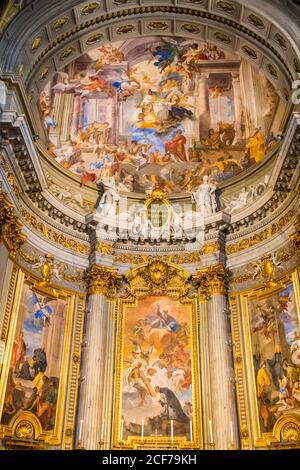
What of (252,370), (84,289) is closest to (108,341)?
(84,289)

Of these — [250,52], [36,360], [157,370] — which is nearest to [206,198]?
[250,52]

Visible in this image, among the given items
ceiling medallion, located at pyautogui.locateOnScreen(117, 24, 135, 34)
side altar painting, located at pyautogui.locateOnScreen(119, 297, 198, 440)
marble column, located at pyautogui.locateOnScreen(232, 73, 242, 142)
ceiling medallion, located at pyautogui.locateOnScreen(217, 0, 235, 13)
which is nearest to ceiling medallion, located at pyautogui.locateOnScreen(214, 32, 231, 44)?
ceiling medallion, located at pyautogui.locateOnScreen(217, 0, 235, 13)

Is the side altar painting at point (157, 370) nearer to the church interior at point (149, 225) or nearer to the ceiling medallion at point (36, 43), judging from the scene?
the church interior at point (149, 225)

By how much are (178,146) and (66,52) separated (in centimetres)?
555

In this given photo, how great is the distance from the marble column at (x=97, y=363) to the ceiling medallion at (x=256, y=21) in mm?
9341

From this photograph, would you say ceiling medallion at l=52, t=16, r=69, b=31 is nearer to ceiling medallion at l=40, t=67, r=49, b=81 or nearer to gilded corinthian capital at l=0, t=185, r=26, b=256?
ceiling medallion at l=40, t=67, r=49, b=81

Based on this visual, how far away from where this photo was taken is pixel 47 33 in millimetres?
13508

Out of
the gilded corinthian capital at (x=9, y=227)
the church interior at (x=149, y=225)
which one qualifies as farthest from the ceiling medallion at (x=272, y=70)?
the gilded corinthian capital at (x=9, y=227)

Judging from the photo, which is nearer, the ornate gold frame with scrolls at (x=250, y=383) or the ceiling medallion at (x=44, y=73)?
the ornate gold frame with scrolls at (x=250, y=383)

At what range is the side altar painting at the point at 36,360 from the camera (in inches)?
458

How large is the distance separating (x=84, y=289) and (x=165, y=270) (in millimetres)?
2955

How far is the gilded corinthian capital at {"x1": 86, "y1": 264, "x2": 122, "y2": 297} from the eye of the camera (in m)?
14.6

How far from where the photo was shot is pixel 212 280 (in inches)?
574

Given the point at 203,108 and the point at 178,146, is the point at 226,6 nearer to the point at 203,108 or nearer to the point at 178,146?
the point at 203,108
